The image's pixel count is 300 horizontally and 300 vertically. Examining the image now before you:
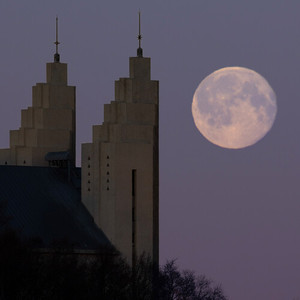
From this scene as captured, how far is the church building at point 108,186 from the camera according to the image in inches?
4227

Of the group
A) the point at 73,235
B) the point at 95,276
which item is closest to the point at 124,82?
the point at 73,235

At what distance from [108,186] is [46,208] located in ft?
13.3

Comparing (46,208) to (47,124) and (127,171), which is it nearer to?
(127,171)

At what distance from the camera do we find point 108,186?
108m

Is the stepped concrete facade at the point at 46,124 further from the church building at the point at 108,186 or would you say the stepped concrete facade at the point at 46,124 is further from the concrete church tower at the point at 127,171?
the concrete church tower at the point at 127,171

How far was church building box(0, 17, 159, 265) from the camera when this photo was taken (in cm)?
10738

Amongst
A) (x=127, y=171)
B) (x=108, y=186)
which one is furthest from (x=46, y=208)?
(x=127, y=171)

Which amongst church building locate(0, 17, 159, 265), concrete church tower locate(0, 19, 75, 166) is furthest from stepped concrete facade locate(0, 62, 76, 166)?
church building locate(0, 17, 159, 265)

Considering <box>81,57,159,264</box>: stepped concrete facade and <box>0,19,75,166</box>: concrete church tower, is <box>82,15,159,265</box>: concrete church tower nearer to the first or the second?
<box>81,57,159,264</box>: stepped concrete facade

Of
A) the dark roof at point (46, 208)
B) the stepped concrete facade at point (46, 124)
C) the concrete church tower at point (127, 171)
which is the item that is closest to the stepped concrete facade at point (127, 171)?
the concrete church tower at point (127, 171)

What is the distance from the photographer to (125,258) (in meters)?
106

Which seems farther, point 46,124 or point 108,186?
point 46,124

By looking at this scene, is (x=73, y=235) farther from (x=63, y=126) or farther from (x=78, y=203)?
(x=63, y=126)

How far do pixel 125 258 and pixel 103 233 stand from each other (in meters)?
3.38
